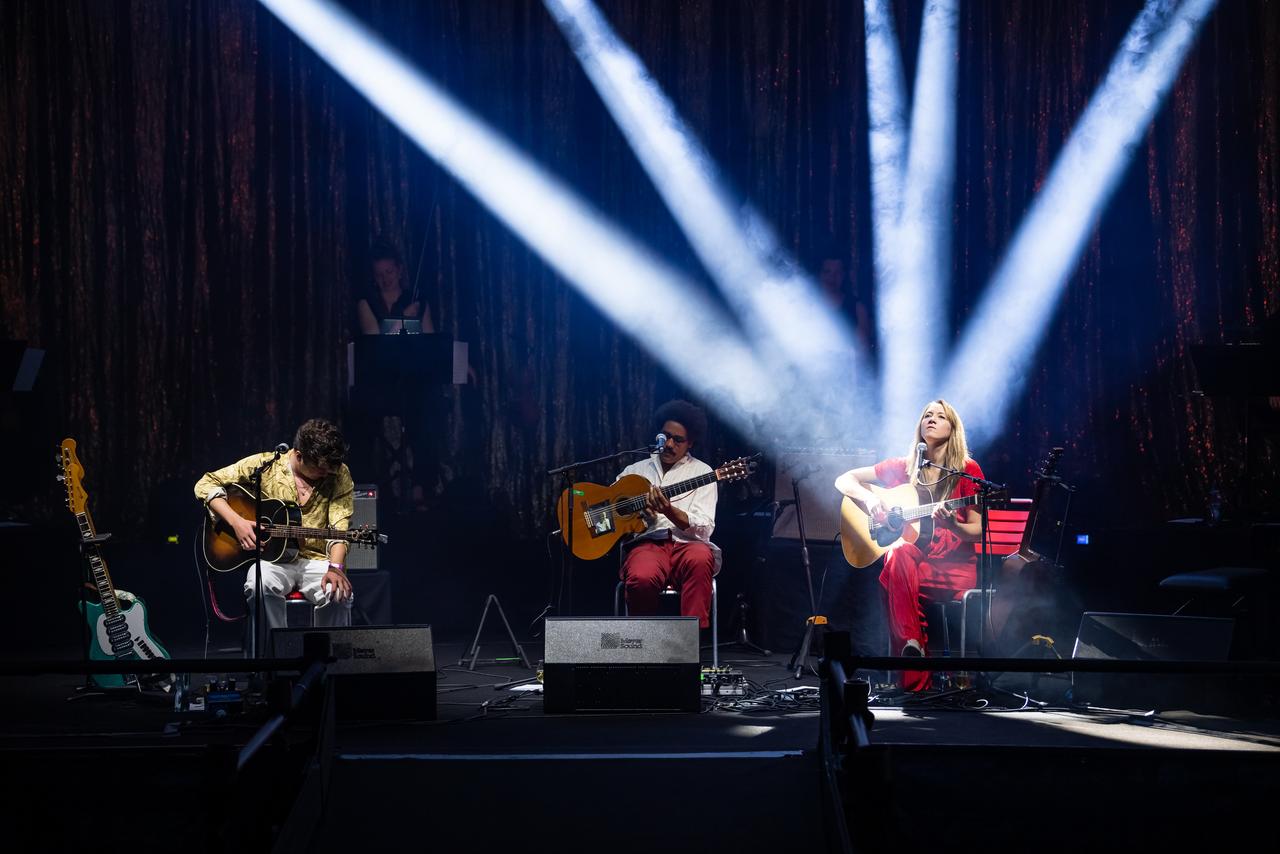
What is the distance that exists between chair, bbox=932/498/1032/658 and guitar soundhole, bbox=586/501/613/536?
1.73 metres

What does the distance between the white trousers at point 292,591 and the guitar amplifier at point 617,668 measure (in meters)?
1.20

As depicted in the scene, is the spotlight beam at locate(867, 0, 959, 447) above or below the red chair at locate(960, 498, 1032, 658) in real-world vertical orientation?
above

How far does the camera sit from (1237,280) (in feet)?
28.2

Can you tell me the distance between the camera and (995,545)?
240 inches

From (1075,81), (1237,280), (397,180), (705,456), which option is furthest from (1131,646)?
(397,180)

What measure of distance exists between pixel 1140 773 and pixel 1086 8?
7.06 m

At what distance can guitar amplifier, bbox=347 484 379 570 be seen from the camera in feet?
22.6

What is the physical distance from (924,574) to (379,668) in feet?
8.32

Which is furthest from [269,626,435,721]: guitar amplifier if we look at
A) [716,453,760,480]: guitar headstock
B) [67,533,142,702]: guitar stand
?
[716,453,760,480]: guitar headstock

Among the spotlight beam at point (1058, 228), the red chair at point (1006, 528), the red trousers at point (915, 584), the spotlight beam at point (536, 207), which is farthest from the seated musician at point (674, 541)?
the spotlight beam at point (1058, 228)

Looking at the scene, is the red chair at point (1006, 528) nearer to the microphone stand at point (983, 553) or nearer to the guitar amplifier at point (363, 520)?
the microphone stand at point (983, 553)

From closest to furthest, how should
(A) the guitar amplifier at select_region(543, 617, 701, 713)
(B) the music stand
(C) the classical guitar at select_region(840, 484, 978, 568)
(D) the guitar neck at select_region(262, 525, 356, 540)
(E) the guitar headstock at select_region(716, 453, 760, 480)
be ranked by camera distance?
(A) the guitar amplifier at select_region(543, 617, 701, 713) < (D) the guitar neck at select_region(262, 525, 356, 540) < (C) the classical guitar at select_region(840, 484, 978, 568) < (E) the guitar headstock at select_region(716, 453, 760, 480) < (B) the music stand

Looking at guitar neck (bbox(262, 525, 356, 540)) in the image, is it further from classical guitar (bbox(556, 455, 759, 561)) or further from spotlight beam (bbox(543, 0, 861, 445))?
spotlight beam (bbox(543, 0, 861, 445))

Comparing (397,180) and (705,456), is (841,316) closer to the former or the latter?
(705,456)
